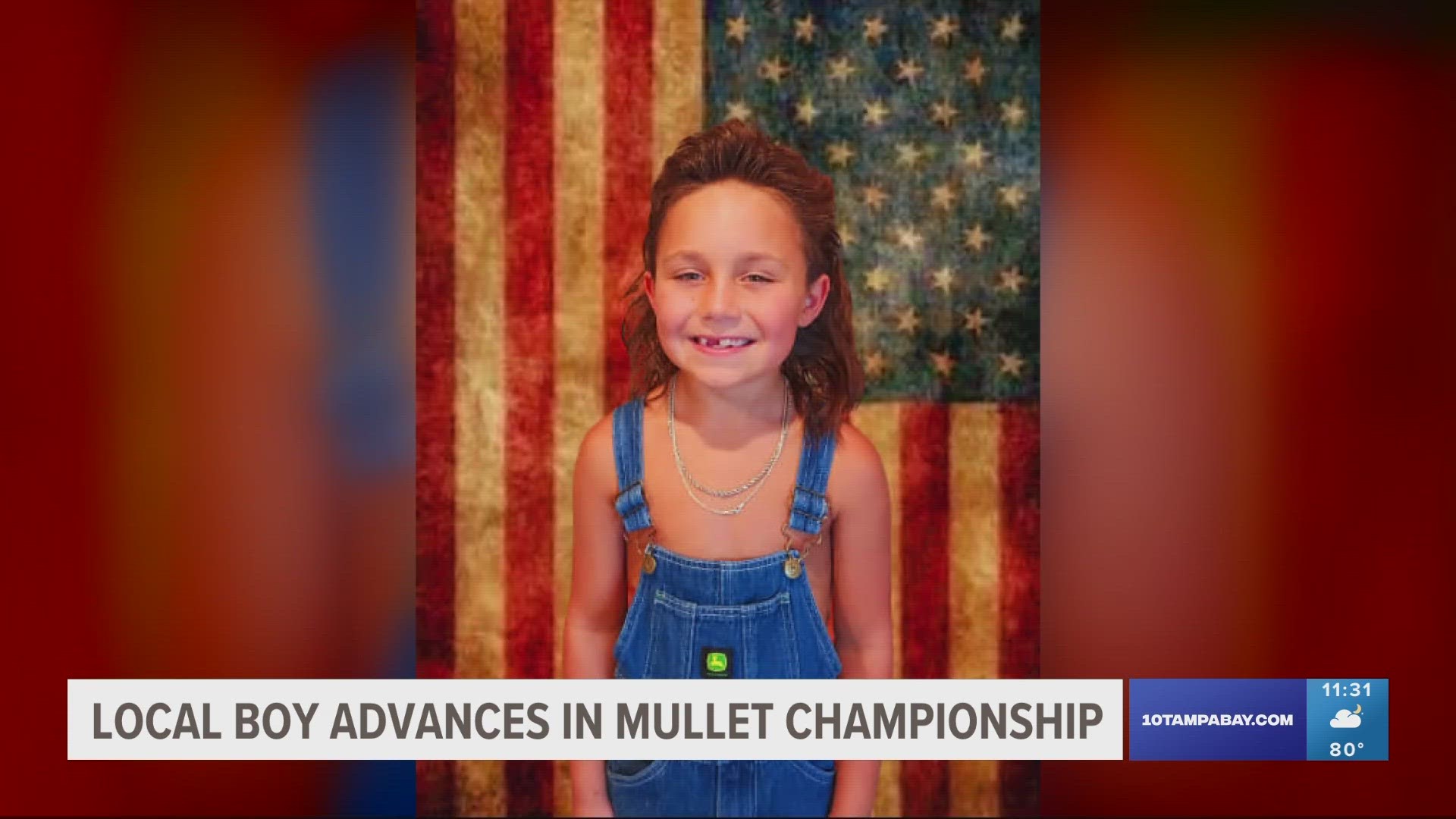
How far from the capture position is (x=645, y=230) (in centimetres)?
217

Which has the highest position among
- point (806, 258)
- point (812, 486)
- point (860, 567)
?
point (806, 258)

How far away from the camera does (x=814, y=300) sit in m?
2.12

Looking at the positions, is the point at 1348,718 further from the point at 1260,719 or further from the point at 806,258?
the point at 806,258

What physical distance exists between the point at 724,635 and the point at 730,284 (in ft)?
2.18

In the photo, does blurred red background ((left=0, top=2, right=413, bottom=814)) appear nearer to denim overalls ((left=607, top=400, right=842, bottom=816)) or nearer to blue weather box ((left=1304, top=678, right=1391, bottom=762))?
denim overalls ((left=607, top=400, right=842, bottom=816))

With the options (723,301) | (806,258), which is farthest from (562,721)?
(806,258)

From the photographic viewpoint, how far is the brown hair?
2088 mm

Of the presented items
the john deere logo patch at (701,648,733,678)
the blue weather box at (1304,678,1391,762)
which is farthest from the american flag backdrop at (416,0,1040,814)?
the blue weather box at (1304,678,1391,762)

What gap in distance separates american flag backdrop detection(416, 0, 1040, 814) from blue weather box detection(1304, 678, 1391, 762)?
62cm

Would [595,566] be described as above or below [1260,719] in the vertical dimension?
above

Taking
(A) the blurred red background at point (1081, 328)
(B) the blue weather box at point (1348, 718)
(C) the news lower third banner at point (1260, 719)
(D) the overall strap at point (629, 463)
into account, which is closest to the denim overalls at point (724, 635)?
(D) the overall strap at point (629, 463)

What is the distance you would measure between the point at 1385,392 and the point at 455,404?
1.86m

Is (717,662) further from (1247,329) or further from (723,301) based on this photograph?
(1247,329)

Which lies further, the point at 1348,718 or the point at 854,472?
the point at 1348,718
